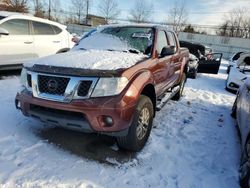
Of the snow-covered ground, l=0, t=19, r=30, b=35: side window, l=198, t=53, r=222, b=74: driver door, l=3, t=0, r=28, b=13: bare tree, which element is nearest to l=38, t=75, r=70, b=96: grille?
the snow-covered ground

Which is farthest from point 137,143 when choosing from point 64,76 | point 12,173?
point 12,173

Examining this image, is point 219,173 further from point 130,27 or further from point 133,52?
point 130,27

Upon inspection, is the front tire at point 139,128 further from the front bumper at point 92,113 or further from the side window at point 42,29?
the side window at point 42,29

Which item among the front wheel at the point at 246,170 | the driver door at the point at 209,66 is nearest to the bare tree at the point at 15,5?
the driver door at the point at 209,66

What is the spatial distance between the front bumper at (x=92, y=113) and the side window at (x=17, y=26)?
456 centimetres

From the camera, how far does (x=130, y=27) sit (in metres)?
5.17

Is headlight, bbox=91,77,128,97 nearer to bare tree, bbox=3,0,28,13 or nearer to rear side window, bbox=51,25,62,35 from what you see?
rear side window, bbox=51,25,62,35

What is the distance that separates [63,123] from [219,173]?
2239 millimetres

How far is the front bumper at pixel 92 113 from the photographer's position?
332cm

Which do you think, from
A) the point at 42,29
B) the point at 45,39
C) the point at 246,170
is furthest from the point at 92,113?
the point at 42,29

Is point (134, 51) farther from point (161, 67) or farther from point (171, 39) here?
point (171, 39)

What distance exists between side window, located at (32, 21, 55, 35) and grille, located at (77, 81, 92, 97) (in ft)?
17.7

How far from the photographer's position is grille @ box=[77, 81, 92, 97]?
132 inches

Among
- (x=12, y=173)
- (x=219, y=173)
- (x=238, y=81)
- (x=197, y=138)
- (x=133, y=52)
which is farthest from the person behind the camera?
(x=238, y=81)
